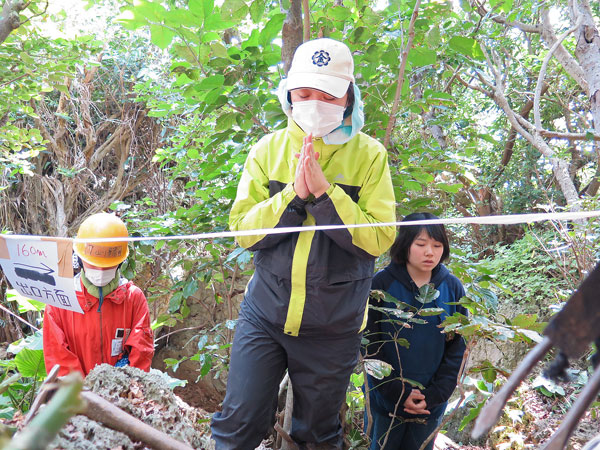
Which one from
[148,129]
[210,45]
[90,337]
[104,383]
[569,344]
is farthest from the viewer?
[148,129]

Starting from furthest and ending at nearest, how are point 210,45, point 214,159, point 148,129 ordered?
point 148,129, point 214,159, point 210,45

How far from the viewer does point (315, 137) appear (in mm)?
1992

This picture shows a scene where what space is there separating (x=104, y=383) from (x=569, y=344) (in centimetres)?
95

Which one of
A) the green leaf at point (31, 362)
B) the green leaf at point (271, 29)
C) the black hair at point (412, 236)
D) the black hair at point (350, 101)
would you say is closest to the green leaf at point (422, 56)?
the black hair at point (350, 101)

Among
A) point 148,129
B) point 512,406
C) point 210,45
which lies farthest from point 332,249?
point 148,129

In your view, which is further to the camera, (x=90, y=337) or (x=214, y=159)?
(x=214, y=159)

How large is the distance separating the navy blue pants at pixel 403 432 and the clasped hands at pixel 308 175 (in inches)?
54.9

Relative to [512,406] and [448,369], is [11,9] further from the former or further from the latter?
[512,406]

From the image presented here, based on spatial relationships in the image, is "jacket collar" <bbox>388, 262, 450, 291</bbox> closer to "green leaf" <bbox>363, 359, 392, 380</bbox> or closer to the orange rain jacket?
"green leaf" <bbox>363, 359, 392, 380</bbox>

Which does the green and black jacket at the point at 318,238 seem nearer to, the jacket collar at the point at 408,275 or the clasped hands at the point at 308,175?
the clasped hands at the point at 308,175

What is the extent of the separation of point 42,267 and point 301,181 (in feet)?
3.26

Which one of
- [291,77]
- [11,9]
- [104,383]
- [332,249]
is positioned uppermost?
[11,9]

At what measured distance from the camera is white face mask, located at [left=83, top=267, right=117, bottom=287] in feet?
8.04

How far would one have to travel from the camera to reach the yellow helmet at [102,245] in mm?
2426
